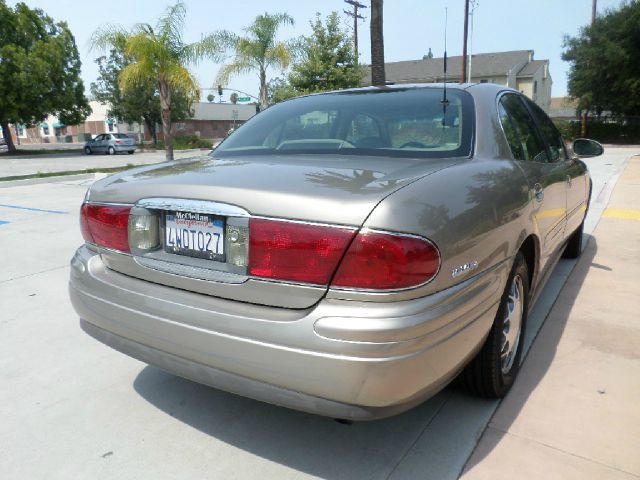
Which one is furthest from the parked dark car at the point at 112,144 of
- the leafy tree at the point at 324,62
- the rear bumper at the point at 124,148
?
the leafy tree at the point at 324,62

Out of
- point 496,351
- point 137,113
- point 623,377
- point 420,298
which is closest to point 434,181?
point 420,298

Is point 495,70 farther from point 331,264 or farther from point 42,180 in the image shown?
point 331,264

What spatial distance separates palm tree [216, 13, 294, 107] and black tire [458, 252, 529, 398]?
16911 millimetres

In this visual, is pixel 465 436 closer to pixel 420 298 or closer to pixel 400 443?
pixel 400 443

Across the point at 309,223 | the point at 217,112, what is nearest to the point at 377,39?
the point at 309,223

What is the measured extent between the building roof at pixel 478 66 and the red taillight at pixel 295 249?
163ft

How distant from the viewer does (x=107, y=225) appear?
7.48 feet

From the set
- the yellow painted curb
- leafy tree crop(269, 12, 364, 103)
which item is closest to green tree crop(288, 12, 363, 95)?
leafy tree crop(269, 12, 364, 103)

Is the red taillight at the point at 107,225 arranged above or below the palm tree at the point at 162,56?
below

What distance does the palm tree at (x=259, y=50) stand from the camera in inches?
711

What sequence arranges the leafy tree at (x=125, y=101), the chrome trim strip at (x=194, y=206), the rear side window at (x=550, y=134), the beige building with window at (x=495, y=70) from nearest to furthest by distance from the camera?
the chrome trim strip at (x=194, y=206) → the rear side window at (x=550, y=134) → the leafy tree at (x=125, y=101) → the beige building with window at (x=495, y=70)

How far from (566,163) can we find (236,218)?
114 inches

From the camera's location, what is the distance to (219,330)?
6.13ft

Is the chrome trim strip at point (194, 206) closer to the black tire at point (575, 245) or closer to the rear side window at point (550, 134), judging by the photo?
the rear side window at point (550, 134)
